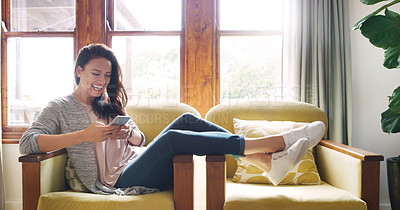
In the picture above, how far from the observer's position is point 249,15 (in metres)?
2.56

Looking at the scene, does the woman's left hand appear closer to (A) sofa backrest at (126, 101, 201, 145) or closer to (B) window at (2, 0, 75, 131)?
(A) sofa backrest at (126, 101, 201, 145)

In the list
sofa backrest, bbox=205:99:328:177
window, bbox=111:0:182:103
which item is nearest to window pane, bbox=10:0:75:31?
window, bbox=111:0:182:103

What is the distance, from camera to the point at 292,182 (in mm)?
1775

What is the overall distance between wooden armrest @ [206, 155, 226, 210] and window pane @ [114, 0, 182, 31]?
4.92 feet

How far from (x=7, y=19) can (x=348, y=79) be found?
286 centimetres

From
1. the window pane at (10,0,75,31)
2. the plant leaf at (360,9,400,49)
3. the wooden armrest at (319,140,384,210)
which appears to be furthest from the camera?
the window pane at (10,0,75,31)

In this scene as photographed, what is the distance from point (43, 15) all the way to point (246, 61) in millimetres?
1776

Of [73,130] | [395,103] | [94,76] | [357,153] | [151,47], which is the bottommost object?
[357,153]

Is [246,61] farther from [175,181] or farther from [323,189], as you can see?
[175,181]

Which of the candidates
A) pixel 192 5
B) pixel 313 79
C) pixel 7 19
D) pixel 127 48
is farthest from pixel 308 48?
pixel 7 19

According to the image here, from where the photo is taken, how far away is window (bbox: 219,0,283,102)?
100 inches

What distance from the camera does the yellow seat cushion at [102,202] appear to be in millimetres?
1333

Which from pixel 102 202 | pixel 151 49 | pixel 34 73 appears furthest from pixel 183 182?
pixel 34 73

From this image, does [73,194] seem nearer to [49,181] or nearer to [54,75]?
[49,181]
